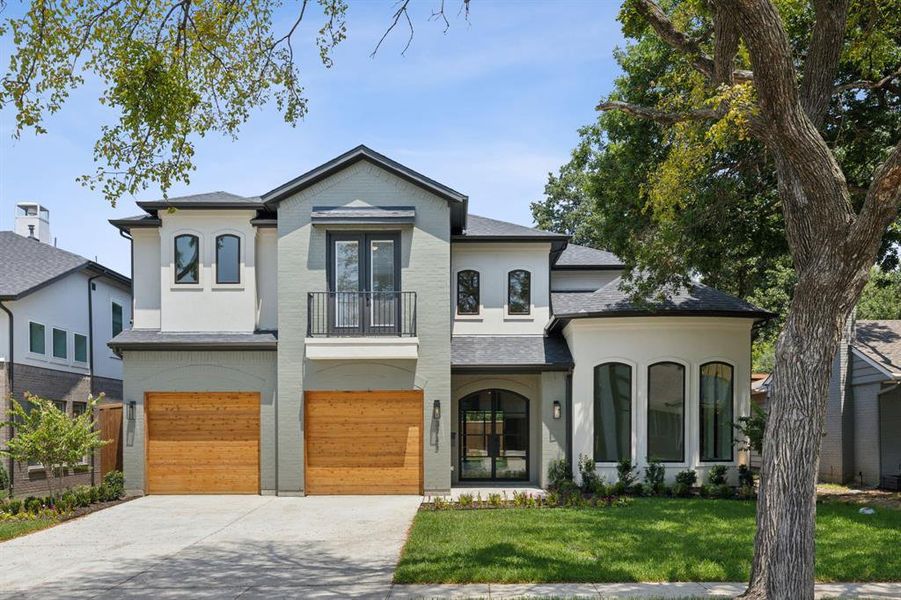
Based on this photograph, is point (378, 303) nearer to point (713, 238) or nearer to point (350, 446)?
point (350, 446)

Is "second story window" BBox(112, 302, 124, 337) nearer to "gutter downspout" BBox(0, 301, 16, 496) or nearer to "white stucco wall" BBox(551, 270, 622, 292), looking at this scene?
"gutter downspout" BBox(0, 301, 16, 496)

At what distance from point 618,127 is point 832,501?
865 centimetres

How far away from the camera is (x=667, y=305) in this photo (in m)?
17.4

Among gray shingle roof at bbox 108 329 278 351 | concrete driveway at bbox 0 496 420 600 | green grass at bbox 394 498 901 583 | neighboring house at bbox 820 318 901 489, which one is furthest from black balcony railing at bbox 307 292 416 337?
neighboring house at bbox 820 318 901 489

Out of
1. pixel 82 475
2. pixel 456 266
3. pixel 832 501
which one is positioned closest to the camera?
pixel 832 501

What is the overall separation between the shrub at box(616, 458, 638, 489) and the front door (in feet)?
8.79

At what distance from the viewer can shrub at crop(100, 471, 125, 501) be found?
16.9 metres

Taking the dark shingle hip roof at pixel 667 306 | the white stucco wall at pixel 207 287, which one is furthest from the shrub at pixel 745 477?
the white stucco wall at pixel 207 287

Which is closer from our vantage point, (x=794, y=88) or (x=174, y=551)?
(x=794, y=88)

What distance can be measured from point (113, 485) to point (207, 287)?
4.57 m

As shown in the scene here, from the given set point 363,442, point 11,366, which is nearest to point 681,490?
point 363,442

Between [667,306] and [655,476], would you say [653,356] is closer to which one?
[667,306]

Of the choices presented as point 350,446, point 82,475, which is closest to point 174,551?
point 350,446

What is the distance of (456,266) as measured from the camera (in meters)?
19.2
